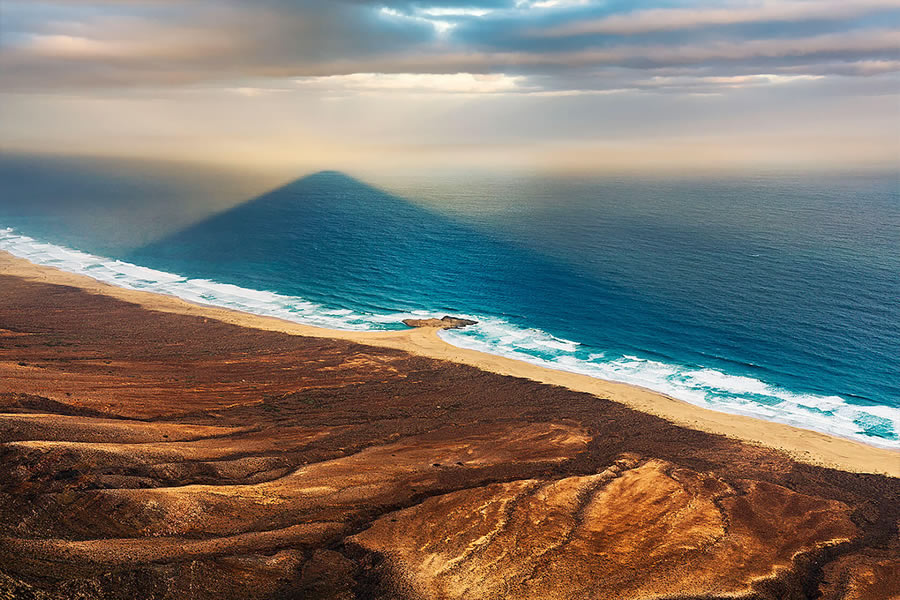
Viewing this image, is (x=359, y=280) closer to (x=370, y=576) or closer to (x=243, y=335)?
(x=243, y=335)

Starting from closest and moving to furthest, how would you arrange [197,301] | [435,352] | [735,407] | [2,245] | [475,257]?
1. [735,407]
2. [435,352]
3. [197,301]
4. [475,257]
5. [2,245]

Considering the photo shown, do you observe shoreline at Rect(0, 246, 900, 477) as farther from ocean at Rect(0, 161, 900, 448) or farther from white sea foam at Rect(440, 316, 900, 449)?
ocean at Rect(0, 161, 900, 448)

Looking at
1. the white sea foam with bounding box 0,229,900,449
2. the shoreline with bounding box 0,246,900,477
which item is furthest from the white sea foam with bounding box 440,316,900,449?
the shoreline with bounding box 0,246,900,477

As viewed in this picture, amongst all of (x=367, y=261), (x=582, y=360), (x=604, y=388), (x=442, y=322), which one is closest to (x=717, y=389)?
(x=604, y=388)

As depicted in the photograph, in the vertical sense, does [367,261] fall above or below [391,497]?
above

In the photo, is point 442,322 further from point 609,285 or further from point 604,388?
point 609,285

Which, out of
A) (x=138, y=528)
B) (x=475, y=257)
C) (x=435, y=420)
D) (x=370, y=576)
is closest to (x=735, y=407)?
(x=435, y=420)
